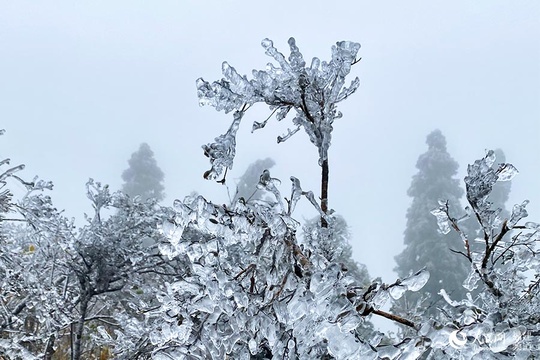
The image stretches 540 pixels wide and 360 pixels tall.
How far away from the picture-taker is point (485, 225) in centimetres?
189

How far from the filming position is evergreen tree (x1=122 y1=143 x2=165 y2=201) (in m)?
41.8

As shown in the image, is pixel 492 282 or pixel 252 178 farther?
pixel 252 178

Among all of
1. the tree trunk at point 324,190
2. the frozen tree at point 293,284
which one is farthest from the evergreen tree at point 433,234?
the tree trunk at point 324,190

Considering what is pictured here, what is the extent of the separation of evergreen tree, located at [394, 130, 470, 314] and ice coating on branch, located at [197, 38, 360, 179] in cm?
1903

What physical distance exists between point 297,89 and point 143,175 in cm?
4278

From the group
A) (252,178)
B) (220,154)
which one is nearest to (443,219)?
(220,154)

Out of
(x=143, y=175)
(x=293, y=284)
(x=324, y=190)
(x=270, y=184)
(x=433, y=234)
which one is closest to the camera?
(x=293, y=284)

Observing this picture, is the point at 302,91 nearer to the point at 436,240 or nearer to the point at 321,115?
the point at 321,115

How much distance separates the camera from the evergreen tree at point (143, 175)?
41.8m

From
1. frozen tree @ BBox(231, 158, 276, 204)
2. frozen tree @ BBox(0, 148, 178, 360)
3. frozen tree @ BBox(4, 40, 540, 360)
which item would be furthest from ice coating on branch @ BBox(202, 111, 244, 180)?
frozen tree @ BBox(231, 158, 276, 204)

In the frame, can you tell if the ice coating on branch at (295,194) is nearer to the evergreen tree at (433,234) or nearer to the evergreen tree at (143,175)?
the evergreen tree at (433,234)

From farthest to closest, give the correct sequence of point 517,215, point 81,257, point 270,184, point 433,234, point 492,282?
point 433,234, point 81,257, point 492,282, point 517,215, point 270,184

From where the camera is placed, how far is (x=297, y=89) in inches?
70.8

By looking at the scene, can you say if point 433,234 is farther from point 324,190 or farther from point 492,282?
point 324,190
